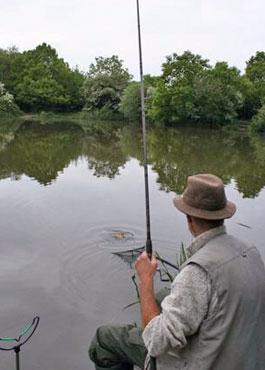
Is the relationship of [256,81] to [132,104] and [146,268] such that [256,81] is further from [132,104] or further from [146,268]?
[146,268]

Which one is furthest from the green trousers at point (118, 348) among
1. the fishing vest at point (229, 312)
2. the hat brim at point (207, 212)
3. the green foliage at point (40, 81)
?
the green foliage at point (40, 81)

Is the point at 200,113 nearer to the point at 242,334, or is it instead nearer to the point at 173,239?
the point at 173,239

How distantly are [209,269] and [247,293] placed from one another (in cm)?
22

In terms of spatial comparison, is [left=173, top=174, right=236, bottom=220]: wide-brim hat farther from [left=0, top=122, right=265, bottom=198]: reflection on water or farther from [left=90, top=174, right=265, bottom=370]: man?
[left=0, top=122, right=265, bottom=198]: reflection on water

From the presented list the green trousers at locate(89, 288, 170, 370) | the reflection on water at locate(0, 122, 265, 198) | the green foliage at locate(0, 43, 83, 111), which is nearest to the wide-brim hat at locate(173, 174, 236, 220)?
the green trousers at locate(89, 288, 170, 370)

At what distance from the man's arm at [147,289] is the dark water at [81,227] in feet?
10.2

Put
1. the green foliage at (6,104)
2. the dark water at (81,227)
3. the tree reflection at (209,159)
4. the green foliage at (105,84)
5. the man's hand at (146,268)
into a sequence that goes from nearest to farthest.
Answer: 1. the man's hand at (146,268)
2. the dark water at (81,227)
3. the tree reflection at (209,159)
4. the green foliage at (6,104)
5. the green foliage at (105,84)

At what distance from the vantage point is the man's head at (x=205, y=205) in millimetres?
2174

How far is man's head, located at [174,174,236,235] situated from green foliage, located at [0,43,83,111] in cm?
5053

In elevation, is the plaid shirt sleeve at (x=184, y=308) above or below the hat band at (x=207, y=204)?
below

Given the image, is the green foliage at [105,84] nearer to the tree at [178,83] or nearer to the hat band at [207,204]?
the tree at [178,83]

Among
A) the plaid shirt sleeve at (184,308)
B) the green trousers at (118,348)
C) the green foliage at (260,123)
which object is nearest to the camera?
the plaid shirt sleeve at (184,308)

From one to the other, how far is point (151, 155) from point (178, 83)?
1784 centimetres

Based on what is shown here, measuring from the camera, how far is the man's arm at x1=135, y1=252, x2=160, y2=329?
2.14 metres
